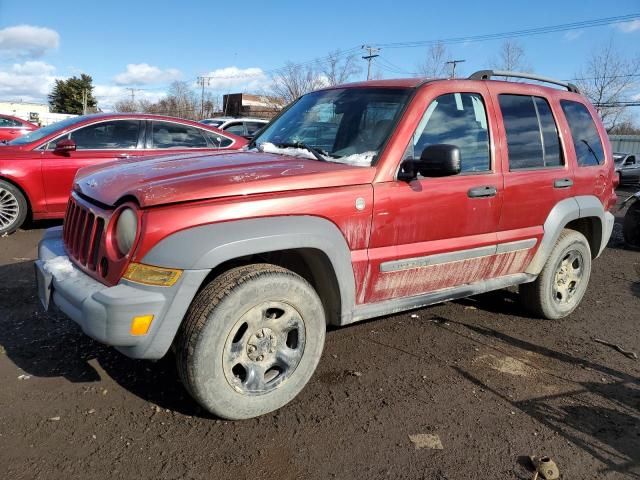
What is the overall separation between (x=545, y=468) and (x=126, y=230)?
2415mm

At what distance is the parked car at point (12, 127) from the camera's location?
16.5m

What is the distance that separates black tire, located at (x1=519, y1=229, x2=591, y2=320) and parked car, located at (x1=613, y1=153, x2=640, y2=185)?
645 inches

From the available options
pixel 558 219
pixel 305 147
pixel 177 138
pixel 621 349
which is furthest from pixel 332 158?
pixel 177 138

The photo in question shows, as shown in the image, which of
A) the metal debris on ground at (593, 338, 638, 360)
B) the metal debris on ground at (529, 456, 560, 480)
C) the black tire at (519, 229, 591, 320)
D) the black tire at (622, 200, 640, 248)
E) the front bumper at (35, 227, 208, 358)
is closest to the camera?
the front bumper at (35, 227, 208, 358)

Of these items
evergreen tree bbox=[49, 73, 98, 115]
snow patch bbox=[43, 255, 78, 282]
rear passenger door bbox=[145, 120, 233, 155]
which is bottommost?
snow patch bbox=[43, 255, 78, 282]

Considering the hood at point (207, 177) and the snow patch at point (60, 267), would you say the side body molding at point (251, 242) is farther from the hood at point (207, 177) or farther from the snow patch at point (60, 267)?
the snow patch at point (60, 267)

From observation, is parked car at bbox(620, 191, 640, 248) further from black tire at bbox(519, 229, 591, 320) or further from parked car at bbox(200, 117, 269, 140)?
parked car at bbox(200, 117, 269, 140)

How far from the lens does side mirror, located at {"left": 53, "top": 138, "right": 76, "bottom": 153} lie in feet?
21.5

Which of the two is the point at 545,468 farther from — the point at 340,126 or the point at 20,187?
the point at 20,187

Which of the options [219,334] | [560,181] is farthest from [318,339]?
[560,181]

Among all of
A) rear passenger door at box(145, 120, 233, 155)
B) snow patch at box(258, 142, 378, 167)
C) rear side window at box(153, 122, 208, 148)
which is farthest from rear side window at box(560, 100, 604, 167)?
rear side window at box(153, 122, 208, 148)

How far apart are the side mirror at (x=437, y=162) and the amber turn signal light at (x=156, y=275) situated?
157 centimetres

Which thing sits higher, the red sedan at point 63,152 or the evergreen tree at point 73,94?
the evergreen tree at point 73,94

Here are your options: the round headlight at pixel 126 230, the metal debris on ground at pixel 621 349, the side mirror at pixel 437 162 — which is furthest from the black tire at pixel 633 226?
the round headlight at pixel 126 230
